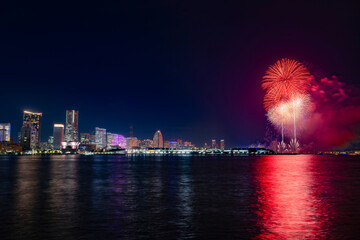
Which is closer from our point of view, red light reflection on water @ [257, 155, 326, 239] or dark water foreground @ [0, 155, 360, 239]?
red light reflection on water @ [257, 155, 326, 239]

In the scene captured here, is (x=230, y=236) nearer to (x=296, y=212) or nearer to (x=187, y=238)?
(x=187, y=238)

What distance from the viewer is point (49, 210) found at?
25.4 m

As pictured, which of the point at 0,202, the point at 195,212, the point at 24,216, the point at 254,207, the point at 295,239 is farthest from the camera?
the point at 0,202

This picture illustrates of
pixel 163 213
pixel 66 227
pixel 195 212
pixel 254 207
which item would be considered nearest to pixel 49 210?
pixel 66 227

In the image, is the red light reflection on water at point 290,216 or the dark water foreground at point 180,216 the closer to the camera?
the red light reflection on water at point 290,216

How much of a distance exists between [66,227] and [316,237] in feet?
43.5

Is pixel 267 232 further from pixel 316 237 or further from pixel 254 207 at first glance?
pixel 254 207

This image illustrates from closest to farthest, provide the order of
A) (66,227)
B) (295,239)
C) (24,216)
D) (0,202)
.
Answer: (295,239) < (66,227) < (24,216) < (0,202)

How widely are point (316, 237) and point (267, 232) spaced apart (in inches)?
93.2

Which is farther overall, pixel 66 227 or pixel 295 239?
pixel 66 227

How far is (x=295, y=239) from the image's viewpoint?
54.0 ft

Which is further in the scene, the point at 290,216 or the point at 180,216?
the point at 180,216

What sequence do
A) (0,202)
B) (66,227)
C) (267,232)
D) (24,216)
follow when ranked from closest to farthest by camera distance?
(267,232) < (66,227) < (24,216) < (0,202)

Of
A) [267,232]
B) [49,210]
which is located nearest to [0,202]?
[49,210]
